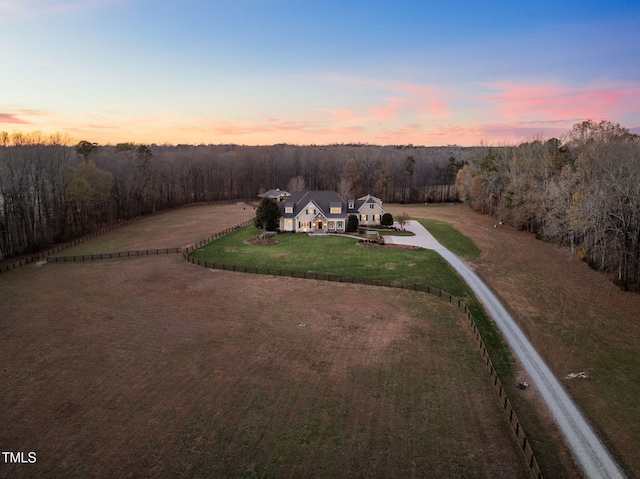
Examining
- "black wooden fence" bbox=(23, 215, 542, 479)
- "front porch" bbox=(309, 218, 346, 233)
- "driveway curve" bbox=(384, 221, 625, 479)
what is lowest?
"driveway curve" bbox=(384, 221, 625, 479)

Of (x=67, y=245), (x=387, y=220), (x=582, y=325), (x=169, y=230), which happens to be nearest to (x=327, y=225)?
(x=387, y=220)

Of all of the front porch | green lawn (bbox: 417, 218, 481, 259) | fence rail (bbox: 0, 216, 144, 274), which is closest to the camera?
fence rail (bbox: 0, 216, 144, 274)

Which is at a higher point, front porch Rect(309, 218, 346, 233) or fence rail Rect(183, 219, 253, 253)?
front porch Rect(309, 218, 346, 233)

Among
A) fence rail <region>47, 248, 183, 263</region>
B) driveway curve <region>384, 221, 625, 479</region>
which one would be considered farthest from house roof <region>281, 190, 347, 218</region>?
driveway curve <region>384, 221, 625, 479</region>

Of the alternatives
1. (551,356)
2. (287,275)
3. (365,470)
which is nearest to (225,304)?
(287,275)

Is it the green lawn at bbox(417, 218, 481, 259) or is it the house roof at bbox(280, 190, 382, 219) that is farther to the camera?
the house roof at bbox(280, 190, 382, 219)

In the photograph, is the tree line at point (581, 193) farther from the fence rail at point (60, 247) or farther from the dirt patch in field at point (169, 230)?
the fence rail at point (60, 247)

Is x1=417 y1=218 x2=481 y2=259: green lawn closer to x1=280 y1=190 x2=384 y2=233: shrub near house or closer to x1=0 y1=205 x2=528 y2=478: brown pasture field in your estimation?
x1=280 y1=190 x2=384 y2=233: shrub near house
